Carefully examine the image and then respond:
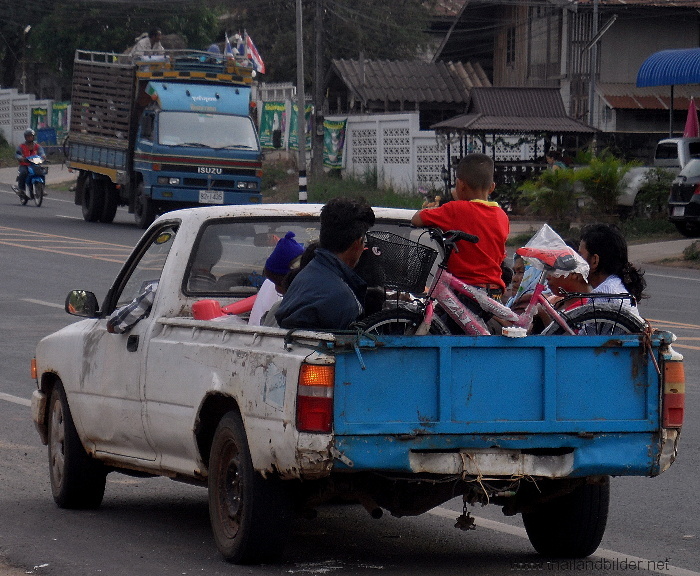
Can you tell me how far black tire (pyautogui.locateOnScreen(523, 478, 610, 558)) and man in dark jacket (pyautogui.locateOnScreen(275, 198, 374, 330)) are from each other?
1.33m

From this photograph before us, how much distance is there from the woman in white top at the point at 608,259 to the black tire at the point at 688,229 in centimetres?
2063

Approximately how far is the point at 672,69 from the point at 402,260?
28.4 meters

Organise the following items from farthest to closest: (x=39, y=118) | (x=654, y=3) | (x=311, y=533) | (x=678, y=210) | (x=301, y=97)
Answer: (x=39, y=118)
(x=654, y=3)
(x=301, y=97)
(x=678, y=210)
(x=311, y=533)

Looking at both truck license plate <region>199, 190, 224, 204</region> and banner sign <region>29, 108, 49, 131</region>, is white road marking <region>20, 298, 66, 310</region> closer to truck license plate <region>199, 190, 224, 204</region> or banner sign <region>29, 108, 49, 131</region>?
truck license plate <region>199, 190, 224, 204</region>

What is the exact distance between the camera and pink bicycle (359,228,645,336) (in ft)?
19.5

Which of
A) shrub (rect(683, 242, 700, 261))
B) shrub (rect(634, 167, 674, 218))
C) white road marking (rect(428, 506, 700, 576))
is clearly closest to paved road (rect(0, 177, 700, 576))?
white road marking (rect(428, 506, 700, 576))

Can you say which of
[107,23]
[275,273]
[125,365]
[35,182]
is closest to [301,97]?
[35,182]

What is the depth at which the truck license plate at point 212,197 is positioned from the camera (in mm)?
27141

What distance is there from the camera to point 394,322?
582 centimetres

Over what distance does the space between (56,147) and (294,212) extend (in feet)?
151

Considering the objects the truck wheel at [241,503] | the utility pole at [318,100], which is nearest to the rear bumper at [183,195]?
the utility pole at [318,100]

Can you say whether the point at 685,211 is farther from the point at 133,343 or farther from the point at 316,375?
the point at 316,375

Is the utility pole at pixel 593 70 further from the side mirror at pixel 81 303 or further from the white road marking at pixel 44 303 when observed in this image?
the side mirror at pixel 81 303

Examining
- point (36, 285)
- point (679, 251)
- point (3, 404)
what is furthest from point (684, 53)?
point (3, 404)
